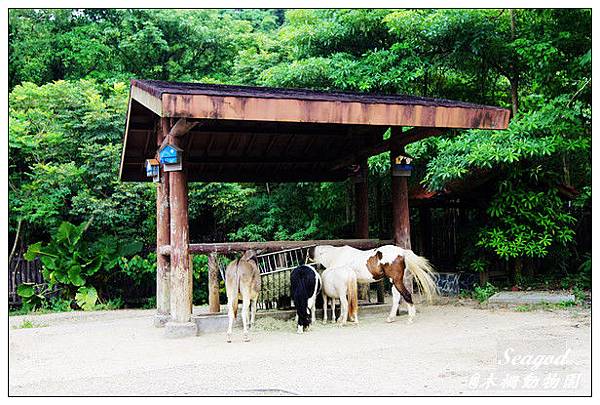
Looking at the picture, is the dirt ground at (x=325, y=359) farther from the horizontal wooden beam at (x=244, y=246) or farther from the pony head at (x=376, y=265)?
the horizontal wooden beam at (x=244, y=246)

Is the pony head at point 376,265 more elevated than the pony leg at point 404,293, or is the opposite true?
the pony head at point 376,265

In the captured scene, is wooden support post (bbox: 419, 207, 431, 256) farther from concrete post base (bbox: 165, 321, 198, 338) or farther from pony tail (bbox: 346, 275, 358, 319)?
concrete post base (bbox: 165, 321, 198, 338)

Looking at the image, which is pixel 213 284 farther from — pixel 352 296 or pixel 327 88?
pixel 327 88

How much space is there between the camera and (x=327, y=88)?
1381 centimetres

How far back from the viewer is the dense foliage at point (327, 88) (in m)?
11.3

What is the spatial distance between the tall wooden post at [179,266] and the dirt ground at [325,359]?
0.82 ft

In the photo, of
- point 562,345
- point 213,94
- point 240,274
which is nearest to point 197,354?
point 240,274

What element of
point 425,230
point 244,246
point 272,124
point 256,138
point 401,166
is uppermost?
point 272,124

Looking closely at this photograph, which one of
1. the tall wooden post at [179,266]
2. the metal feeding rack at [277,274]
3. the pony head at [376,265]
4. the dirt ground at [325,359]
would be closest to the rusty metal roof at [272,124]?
the tall wooden post at [179,266]

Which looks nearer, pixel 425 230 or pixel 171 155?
pixel 171 155

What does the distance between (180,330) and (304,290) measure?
4.92 ft

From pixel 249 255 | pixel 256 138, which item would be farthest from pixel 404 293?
pixel 256 138

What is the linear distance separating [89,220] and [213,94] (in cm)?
835

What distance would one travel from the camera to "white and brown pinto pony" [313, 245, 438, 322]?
8477 mm
